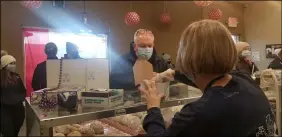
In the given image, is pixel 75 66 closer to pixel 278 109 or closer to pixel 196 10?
pixel 278 109

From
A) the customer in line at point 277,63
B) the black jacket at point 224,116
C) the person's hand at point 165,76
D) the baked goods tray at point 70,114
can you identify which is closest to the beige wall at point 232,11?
the customer in line at point 277,63

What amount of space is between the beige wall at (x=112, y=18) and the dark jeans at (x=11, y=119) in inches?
53.2

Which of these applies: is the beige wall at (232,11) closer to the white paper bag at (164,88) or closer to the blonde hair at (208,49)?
the white paper bag at (164,88)

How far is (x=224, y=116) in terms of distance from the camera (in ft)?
2.87

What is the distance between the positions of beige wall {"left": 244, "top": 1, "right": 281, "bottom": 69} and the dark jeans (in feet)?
17.8

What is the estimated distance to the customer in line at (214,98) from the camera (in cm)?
87

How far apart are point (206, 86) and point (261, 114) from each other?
0.22 metres

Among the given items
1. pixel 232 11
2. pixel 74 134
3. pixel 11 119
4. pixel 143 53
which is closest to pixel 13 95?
pixel 11 119

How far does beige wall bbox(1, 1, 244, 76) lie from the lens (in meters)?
4.66

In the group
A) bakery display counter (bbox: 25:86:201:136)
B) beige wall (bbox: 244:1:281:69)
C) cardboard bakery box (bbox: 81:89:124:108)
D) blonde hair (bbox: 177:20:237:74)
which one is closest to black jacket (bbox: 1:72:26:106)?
bakery display counter (bbox: 25:86:201:136)

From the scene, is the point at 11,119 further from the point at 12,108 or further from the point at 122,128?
the point at 122,128

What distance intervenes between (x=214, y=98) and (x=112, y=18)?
509 centimetres

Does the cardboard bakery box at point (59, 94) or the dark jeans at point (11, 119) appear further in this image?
the dark jeans at point (11, 119)

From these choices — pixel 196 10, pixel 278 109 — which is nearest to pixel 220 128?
pixel 278 109
